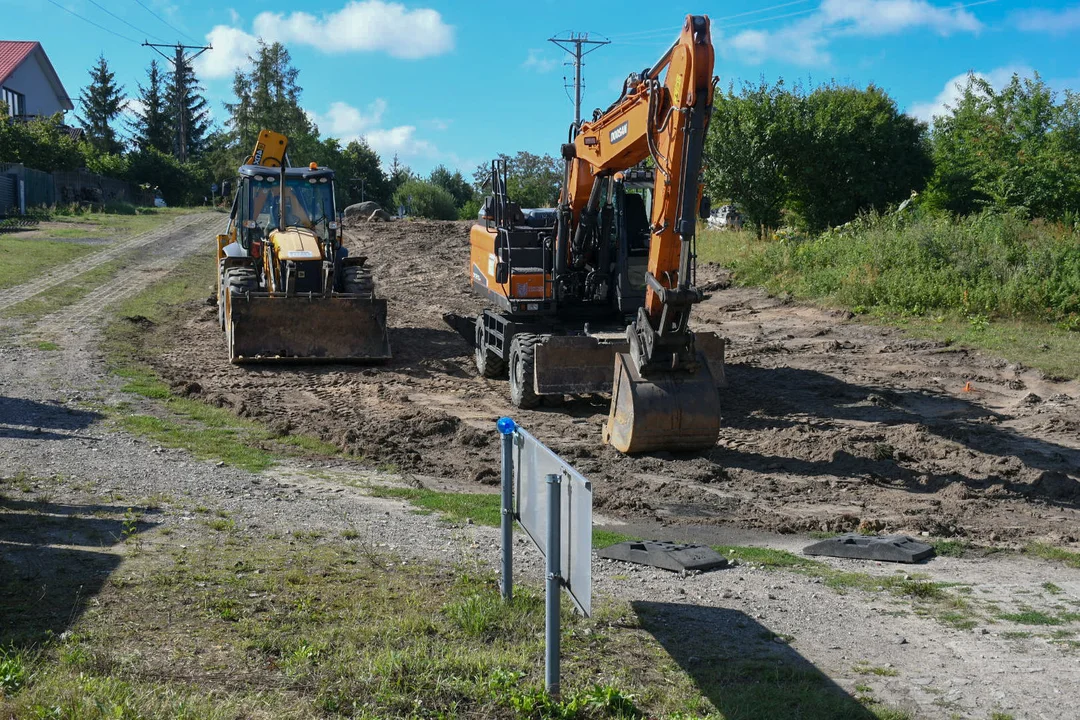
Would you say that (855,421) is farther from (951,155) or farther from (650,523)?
(951,155)

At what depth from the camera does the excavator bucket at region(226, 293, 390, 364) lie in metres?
15.0

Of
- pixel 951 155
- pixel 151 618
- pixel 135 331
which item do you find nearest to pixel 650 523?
pixel 151 618

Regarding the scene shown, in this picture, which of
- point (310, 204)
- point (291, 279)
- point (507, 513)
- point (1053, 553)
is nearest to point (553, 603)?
point (507, 513)

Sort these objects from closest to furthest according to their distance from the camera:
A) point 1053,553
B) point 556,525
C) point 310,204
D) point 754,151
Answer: point 556,525 → point 1053,553 → point 310,204 → point 754,151

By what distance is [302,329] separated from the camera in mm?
15172

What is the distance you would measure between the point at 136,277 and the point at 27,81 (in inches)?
1538

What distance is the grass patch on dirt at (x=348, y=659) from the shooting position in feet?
15.0

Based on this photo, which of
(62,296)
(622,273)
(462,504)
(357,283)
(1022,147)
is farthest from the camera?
(1022,147)

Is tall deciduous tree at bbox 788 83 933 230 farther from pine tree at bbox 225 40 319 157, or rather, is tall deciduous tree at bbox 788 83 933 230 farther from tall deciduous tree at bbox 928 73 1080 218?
pine tree at bbox 225 40 319 157

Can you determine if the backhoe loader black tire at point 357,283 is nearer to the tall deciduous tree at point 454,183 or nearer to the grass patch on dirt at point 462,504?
the grass patch on dirt at point 462,504

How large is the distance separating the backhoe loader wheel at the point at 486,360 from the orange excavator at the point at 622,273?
2 centimetres

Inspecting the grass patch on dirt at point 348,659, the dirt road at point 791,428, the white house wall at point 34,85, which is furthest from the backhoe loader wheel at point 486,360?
the white house wall at point 34,85

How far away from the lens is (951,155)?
2752 cm

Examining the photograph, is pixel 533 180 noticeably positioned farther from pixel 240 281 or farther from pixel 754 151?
pixel 240 281
